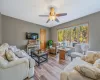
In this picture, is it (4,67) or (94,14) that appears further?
(94,14)

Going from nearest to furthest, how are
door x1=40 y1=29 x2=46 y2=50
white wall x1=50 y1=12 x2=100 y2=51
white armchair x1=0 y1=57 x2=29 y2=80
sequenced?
1. white armchair x1=0 y1=57 x2=29 y2=80
2. white wall x1=50 y1=12 x2=100 y2=51
3. door x1=40 y1=29 x2=46 y2=50

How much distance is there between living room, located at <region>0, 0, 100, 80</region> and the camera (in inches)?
81.0

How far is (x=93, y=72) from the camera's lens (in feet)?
3.66

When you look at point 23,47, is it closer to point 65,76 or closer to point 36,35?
point 36,35

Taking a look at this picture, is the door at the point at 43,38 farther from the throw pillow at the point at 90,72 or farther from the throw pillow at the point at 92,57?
the throw pillow at the point at 90,72

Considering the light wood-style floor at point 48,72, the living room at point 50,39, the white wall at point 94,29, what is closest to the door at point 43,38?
the living room at point 50,39

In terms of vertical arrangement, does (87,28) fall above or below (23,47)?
above

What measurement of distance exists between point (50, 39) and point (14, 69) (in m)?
5.49

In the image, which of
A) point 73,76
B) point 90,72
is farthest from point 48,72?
point 90,72

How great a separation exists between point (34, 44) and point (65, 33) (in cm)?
260

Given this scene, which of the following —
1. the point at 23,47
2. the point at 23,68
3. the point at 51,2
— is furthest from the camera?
the point at 23,47

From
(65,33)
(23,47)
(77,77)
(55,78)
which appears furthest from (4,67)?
(65,33)

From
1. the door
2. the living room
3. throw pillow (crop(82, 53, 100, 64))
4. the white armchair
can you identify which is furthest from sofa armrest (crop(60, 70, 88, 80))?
the door

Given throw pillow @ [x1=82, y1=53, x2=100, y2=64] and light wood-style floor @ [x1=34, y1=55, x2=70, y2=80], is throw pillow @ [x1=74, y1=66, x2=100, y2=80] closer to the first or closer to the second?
throw pillow @ [x1=82, y1=53, x2=100, y2=64]
